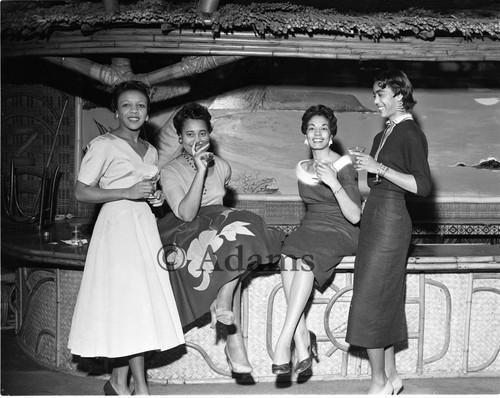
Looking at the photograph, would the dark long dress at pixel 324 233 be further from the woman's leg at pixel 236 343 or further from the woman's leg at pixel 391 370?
the woman's leg at pixel 391 370

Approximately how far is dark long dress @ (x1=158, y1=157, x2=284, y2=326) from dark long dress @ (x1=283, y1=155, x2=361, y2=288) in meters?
0.18

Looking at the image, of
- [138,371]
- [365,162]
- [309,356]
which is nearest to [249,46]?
[365,162]

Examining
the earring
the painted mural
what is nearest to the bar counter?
the earring

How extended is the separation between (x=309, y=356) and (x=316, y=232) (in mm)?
771

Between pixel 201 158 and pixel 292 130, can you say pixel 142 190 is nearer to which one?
pixel 201 158

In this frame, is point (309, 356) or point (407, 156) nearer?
point (407, 156)

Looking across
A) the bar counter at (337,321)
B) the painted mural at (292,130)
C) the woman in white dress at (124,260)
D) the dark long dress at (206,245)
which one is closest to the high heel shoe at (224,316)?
the dark long dress at (206,245)

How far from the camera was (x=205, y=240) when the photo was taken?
4.23m

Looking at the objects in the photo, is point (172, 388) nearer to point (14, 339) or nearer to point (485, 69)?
point (14, 339)

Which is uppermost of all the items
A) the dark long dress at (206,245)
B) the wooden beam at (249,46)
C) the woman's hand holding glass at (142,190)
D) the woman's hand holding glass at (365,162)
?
the wooden beam at (249,46)

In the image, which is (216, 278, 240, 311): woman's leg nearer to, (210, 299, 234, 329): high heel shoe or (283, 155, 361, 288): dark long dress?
(210, 299, 234, 329): high heel shoe

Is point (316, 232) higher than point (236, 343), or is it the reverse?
point (316, 232)

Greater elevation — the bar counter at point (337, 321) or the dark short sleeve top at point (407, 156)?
the dark short sleeve top at point (407, 156)

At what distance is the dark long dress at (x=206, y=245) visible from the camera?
415 centimetres
